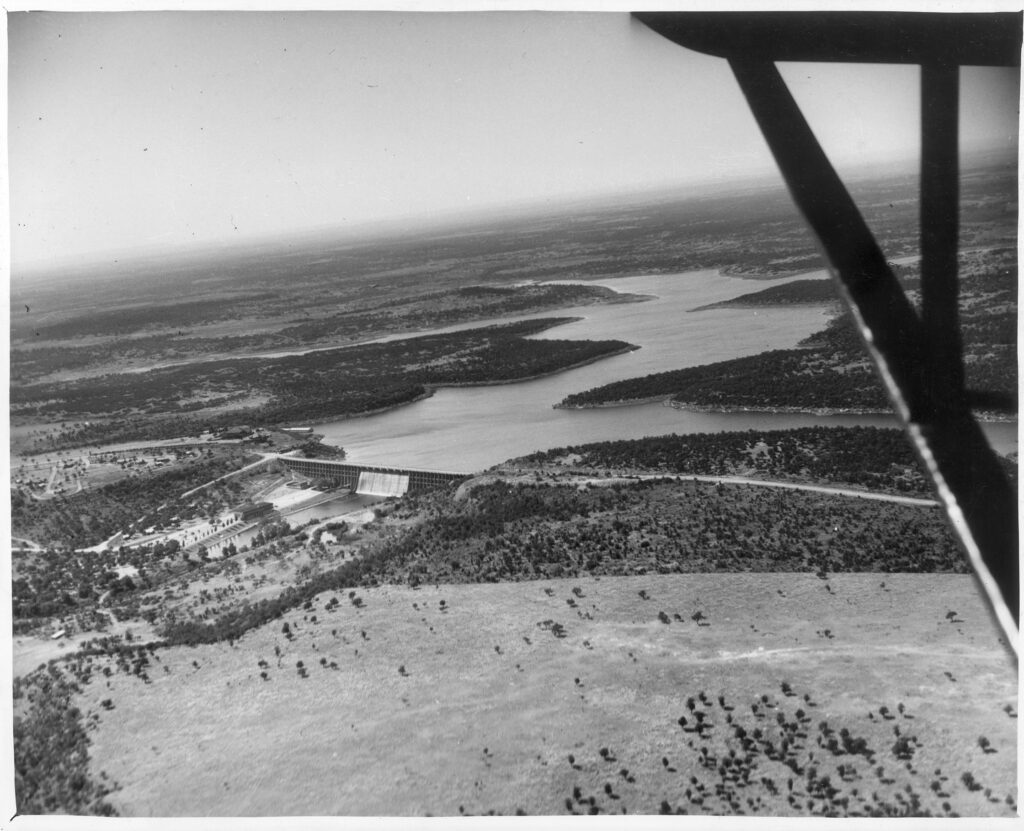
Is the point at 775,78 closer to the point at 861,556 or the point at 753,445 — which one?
the point at 861,556

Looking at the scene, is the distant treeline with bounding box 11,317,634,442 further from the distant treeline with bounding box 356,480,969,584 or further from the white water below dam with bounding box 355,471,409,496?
the distant treeline with bounding box 356,480,969,584

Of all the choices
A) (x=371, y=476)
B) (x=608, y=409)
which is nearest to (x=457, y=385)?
(x=608, y=409)

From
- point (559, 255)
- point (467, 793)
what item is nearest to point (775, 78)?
point (467, 793)

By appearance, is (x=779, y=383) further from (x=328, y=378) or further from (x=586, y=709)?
(x=586, y=709)

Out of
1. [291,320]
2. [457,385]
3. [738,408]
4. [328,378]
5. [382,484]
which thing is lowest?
[382,484]

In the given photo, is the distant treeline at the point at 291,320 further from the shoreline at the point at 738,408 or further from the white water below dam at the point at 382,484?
the shoreline at the point at 738,408
